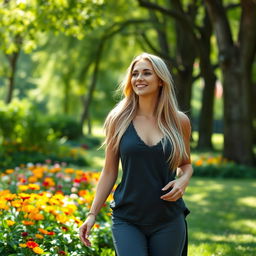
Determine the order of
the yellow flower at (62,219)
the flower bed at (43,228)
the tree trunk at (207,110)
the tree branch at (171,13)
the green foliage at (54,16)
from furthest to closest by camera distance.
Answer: the tree trunk at (207,110) → the tree branch at (171,13) → the green foliage at (54,16) → the yellow flower at (62,219) → the flower bed at (43,228)

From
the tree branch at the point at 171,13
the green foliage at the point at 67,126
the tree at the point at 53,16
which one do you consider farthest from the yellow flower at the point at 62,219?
the green foliage at the point at 67,126

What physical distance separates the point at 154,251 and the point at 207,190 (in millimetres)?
7674

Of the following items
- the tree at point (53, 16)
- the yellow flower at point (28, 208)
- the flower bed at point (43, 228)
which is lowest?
the flower bed at point (43, 228)

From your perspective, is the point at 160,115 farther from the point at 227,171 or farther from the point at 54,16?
the point at 227,171

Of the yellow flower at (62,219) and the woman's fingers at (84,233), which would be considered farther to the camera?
the yellow flower at (62,219)

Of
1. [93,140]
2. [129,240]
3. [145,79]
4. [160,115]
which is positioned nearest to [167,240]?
[129,240]

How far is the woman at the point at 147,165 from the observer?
3.16 metres

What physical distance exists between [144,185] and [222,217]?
4998mm

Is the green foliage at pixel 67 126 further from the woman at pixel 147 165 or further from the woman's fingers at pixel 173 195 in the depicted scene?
the woman's fingers at pixel 173 195

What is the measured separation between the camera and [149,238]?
10.5 feet

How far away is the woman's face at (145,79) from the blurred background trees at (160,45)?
181cm

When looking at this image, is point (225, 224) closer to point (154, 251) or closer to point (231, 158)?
point (154, 251)

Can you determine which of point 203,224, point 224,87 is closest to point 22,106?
point 224,87

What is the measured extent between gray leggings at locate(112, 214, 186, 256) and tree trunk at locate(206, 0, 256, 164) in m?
10.5
